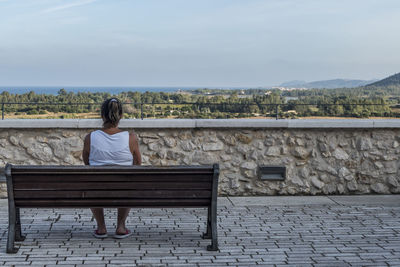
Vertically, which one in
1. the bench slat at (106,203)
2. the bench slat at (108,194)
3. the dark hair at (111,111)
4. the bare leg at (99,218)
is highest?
the dark hair at (111,111)

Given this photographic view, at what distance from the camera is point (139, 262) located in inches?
175

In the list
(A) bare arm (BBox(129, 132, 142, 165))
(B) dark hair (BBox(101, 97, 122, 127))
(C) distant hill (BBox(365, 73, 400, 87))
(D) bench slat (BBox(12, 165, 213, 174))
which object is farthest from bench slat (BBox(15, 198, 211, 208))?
(C) distant hill (BBox(365, 73, 400, 87))

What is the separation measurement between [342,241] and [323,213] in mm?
1250

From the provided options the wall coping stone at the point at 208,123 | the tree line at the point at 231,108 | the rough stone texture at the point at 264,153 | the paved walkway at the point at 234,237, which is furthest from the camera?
the tree line at the point at 231,108

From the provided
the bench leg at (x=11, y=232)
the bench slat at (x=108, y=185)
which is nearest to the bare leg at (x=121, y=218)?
the bench slat at (x=108, y=185)

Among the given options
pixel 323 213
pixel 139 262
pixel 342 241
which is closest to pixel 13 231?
pixel 139 262

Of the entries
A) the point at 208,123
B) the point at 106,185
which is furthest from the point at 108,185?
the point at 208,123

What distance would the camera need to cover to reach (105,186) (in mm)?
4691

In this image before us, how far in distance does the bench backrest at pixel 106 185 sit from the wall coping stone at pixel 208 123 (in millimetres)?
2549

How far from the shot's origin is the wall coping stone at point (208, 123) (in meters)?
7.16

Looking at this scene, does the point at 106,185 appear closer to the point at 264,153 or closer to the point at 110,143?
the point at 110,143

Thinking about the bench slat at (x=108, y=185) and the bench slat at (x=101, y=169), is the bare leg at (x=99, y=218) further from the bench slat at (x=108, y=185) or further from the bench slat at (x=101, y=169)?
the bench slat at (x=101, y=169)

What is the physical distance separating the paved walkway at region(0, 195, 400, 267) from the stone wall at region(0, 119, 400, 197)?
524mm

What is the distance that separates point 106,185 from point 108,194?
89 millimetres
